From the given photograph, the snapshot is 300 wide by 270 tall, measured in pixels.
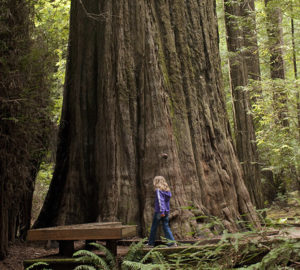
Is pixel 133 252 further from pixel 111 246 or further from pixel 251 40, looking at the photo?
pixel 251 40

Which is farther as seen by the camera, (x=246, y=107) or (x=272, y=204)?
(x=272, y=204)

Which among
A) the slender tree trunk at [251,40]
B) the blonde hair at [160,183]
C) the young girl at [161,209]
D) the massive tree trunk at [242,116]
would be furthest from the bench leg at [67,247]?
the slender tree trunk at [251,40]

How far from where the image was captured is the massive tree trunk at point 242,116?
12.3 m

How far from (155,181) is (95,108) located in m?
2.35

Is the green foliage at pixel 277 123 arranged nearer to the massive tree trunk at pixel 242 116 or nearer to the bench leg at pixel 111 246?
the massive tree trunk at pixel 242 116

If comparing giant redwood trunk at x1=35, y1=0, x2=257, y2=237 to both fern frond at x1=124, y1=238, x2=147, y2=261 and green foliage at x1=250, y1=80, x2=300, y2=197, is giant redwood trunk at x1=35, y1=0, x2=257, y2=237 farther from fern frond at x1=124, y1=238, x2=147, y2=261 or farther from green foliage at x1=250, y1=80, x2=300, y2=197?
green foliage at x1=250, y1=80, x2=300, y2=197

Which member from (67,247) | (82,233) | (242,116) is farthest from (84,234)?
(242,116)

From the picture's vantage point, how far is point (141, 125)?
736 cm

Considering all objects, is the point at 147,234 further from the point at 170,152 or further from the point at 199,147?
the point at 199,147

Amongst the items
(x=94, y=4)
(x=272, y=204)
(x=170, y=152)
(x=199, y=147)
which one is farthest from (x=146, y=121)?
(x=272, y=204)

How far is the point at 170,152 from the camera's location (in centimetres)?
712

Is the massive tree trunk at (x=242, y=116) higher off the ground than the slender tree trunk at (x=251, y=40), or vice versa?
the slender tree trunk at (x=251, y=40)

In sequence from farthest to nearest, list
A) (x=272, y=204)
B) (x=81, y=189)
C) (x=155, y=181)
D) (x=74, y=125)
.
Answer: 1. (x=272, y=204)
2. (x=74, y=125)
3. (x=81, y=189)
4. (x=155, y=181)

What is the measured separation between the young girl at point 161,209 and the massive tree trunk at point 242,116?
19.7 ft
